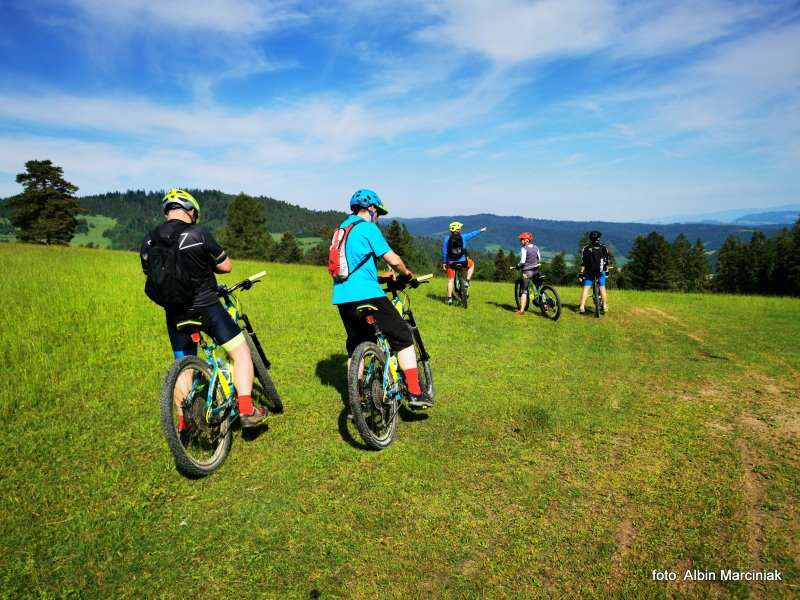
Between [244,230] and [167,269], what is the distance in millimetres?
76544

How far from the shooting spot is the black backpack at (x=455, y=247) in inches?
553

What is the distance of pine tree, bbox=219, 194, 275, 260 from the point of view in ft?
246

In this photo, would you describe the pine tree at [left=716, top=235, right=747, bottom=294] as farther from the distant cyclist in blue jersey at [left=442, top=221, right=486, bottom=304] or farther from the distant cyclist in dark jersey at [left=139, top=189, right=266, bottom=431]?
the distant cyclist in dark jersey at [left=139, top=189, right=266, bottom=431]

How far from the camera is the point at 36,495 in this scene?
4055 millimetres

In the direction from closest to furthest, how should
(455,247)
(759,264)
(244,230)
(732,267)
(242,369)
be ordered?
(242,369) < (455,247) < (759,264) < (244,230) < (732,267)

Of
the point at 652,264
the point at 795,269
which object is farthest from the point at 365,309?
the point at 652,264

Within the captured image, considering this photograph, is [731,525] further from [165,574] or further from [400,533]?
[165,574]

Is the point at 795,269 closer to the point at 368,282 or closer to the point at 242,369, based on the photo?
the point at 368,282

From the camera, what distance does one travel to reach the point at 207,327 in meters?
4.70

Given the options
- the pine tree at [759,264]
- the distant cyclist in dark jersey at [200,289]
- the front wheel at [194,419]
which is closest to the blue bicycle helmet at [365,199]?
the distant cyclist in dark jersey at [200,289]

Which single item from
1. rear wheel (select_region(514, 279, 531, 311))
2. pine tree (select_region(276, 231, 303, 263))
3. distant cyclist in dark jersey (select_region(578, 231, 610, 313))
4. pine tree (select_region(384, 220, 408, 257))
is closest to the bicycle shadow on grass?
rear wheel (select_region(514, 279, 531, 311))

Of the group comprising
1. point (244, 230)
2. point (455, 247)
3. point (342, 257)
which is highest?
point (244, 230)

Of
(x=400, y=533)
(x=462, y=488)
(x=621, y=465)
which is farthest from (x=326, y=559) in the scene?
(x=621, y=465)

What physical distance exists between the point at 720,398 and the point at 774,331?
24.8ft
